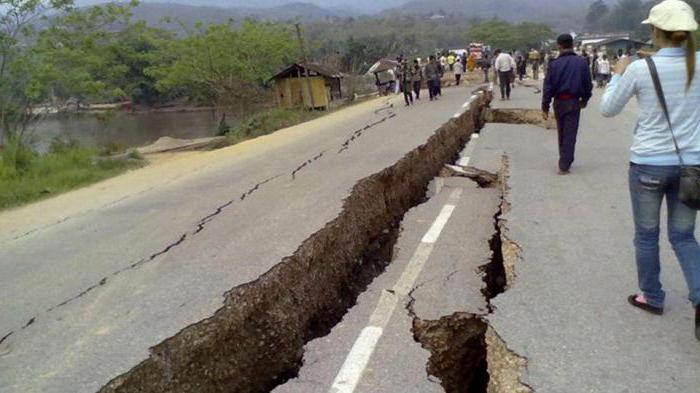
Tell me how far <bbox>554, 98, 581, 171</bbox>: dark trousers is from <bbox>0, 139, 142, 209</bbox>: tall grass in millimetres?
Answer: 8355

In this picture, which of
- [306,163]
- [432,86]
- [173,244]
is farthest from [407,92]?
[173,244]

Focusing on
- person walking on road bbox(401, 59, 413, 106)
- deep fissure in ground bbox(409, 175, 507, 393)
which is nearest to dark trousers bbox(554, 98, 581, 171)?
deep fissure in ground bbox(409, 175, 507, 393)

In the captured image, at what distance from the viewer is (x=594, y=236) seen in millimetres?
4941

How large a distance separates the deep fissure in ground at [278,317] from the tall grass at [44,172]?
6.53 meters

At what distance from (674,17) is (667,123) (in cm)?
54

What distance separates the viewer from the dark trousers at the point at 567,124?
697 cm

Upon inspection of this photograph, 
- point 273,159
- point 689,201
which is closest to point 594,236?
point 689,201

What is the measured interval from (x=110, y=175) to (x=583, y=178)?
929 cm

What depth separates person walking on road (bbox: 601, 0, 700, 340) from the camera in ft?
9.91

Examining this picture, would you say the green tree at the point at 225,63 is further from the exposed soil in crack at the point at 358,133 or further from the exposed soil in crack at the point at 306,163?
A: the exposed soil in crack at the point at 306,163

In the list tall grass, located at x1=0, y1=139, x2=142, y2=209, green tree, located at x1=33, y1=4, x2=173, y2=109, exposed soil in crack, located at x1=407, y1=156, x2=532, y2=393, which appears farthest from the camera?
green tree, located at x1=33, y1=4, x2=173, y2=109

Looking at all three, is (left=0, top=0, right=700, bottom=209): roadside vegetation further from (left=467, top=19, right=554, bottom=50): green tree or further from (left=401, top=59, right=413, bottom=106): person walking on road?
(left=467, top=19, right=554, bottom=50): green tree

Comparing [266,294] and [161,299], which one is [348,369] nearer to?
[266,294]

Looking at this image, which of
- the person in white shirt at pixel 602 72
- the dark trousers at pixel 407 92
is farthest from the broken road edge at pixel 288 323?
the person in white shirt at pixel 602 72
